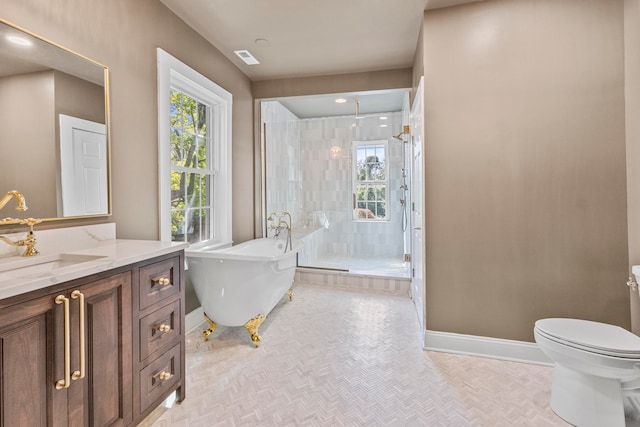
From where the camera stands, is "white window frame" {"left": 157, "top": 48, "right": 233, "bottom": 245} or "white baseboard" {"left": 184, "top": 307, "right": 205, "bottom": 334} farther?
"white baseboard" {"left": 184, "top": 307, "right": 205, "bottom": 334}

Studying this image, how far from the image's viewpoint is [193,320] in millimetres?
2725

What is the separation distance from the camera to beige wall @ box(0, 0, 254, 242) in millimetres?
1606

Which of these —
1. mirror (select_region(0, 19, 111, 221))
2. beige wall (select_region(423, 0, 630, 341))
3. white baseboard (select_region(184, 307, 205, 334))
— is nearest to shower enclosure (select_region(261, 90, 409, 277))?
white baseboard (select_region(184, 307, 205, 334))

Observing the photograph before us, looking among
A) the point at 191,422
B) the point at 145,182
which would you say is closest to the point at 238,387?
the point at 191,422

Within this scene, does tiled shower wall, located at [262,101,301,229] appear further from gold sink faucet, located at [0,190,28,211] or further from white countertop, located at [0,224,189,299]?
gold sink faucet, located at [0,190,28,211]

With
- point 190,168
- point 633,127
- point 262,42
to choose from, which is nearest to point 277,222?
point 190,168

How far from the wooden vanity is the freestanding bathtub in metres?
0.62

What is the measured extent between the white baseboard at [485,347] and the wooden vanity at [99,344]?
1.80 m

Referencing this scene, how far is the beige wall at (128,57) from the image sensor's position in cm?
161

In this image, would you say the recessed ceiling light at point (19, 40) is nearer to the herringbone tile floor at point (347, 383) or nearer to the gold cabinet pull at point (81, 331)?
the gold cabinet pull at point (81, 331)

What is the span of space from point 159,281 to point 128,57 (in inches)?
60.0

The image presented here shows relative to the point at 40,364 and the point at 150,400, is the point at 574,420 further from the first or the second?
the point at 40,364

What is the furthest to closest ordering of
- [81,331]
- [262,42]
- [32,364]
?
[262,42], [81,331], [32,364]

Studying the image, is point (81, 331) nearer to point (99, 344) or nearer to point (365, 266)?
point (99, 344)
